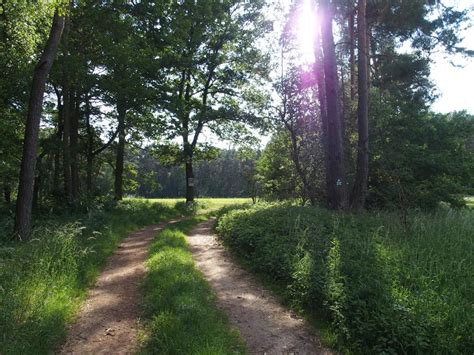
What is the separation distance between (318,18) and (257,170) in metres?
17.6

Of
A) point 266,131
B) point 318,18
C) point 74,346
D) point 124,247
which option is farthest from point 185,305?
point 266,131

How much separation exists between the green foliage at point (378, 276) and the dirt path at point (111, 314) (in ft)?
8.45

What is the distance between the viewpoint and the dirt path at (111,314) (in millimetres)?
4984

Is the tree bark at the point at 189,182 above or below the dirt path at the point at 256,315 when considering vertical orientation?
above

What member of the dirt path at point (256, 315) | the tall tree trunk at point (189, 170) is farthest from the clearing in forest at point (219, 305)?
the tall tree trunk at point (189, 170)

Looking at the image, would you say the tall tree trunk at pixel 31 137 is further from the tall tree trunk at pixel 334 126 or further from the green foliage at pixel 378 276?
the tall tree trunk at pixel 334 126

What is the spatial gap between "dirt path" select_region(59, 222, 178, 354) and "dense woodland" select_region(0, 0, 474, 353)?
1.07ft

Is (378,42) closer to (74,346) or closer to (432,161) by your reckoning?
(432,161)

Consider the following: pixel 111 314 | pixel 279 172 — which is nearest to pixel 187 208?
pixel 279 172

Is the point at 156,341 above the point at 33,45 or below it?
below

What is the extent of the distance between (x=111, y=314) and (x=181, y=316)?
5.02 feet

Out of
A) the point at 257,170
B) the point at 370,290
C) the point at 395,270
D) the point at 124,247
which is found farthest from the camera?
the point at 257,170

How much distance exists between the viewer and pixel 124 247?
11586 mm

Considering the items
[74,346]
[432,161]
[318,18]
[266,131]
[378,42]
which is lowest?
[74,346]
